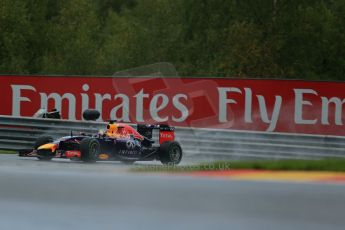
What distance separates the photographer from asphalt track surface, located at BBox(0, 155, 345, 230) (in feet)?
21.6

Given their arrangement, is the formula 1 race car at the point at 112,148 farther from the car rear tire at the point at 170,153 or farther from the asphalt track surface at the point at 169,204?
the asphalt track surface at the point at 169,204

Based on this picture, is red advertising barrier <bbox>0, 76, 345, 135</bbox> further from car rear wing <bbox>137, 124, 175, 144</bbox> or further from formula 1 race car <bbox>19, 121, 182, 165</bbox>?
formula 1 race car <bbox>19, 121, 182, 165</bbox>

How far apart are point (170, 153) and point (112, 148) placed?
3.59ft

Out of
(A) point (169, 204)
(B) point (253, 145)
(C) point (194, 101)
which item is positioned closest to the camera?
(A) point (169, 204)

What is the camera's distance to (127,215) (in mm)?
6938

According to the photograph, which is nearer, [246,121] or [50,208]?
[50,208]

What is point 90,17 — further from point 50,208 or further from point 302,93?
point 50,208

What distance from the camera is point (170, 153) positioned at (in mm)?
14430

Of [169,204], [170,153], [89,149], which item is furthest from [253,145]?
[169,204]

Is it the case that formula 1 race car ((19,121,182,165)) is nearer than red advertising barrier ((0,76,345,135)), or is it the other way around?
formula 1 race car ((19,121,182,165))

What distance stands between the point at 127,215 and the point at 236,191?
1002mm

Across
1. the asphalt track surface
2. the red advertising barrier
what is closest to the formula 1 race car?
the red advertising barrier

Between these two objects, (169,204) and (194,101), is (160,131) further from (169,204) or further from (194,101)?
(169,204)

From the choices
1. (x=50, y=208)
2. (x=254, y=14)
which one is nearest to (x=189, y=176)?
(x=50, y=208)
